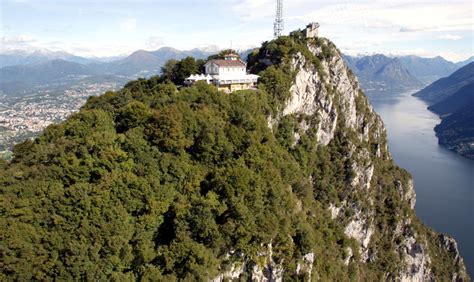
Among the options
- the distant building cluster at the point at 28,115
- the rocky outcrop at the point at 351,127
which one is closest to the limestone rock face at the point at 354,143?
the rocky outcrop at the point at 351,127

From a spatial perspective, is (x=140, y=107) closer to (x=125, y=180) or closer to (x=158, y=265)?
(x=125, y=180)

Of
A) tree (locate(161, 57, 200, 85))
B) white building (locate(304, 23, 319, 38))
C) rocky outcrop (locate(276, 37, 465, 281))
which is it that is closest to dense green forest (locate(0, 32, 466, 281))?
tree (locate(161, 57, 200, 85))

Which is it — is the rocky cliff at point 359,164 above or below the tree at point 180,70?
below

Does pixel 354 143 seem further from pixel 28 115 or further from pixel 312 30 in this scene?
pixel 28 115

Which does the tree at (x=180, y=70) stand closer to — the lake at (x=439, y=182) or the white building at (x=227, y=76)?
the white building at (x=227, y=76)

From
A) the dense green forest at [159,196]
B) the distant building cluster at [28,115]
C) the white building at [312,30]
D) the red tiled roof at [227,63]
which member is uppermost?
the white building at [312,30]

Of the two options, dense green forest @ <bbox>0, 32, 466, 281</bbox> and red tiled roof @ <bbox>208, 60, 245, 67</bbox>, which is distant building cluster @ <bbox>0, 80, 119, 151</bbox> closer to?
red tiled roof @ <bbox>208, 60, 245, 67</bbox>

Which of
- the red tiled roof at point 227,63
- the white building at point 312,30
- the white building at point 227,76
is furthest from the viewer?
the white building at point 312,30
